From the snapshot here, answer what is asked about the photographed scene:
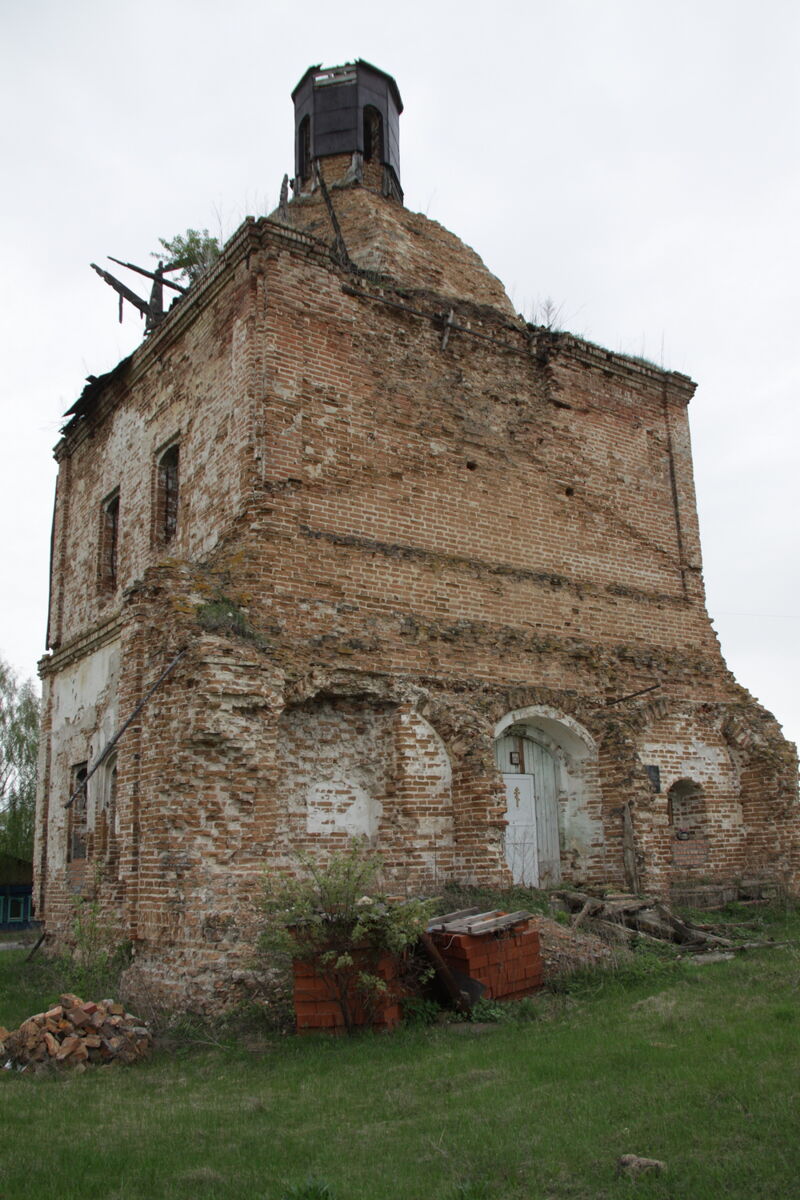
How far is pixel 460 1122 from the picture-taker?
5277mm

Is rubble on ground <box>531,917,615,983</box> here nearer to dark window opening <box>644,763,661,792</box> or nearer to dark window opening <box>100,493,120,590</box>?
dark window opening <box>644,763,661,792</box>

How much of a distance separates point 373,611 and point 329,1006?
14.8ft

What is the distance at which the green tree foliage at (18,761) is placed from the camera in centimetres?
→ 2938

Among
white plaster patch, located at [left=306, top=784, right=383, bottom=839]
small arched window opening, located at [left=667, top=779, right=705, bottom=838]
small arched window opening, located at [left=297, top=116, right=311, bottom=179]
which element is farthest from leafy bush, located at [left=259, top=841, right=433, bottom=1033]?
small arched window opening, located at [left=297, top=116, right=311, bottom=179]

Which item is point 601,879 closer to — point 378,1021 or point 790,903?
point 790,903

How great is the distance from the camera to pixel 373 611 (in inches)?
427

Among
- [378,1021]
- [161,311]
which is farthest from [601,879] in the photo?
[161,311]

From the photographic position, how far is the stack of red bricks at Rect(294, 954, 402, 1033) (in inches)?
294

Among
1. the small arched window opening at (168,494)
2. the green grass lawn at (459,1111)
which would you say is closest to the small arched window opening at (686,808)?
the green grass lawn at (459,1111)

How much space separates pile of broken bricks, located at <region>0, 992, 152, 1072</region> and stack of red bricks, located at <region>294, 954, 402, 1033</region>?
1.27m

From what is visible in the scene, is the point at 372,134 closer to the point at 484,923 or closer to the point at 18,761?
the point at 484,923

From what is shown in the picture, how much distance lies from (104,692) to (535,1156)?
961 centimetres

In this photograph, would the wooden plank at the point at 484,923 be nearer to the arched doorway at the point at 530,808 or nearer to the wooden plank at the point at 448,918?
the wooden plank at the point at 448,918

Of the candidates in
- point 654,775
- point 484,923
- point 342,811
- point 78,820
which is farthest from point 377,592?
point 78,820
